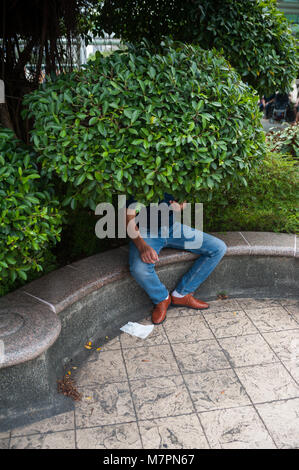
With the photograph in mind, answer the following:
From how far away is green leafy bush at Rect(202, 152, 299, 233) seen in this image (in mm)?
4289

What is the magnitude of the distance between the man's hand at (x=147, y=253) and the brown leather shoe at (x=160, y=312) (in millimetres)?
504

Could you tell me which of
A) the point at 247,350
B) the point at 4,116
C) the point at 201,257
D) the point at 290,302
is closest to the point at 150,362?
the point at 247,350

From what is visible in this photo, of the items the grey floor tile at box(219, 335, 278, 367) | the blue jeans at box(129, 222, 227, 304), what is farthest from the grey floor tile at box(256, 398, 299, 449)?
the blue jeans at box(129, 222, 227, 304)

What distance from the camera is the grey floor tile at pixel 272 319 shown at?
356 centimetres

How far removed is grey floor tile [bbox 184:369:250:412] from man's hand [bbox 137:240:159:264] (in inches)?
37.3

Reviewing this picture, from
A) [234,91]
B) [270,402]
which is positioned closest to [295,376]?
[270,402]

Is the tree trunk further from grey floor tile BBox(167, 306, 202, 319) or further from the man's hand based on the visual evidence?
grey floor tile BBox(167, 306, 202, 319)

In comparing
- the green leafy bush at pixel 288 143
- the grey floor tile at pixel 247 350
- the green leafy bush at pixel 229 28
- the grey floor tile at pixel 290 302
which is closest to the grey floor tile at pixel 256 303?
the grey floor tile at pixel 290 302

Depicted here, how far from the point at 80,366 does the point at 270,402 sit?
1420mm

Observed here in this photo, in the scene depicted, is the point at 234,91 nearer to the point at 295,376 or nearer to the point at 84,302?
the point at 84,302

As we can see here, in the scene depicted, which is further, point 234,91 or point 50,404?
point 234,91

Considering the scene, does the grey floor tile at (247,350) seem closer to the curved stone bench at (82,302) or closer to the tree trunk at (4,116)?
the curved stone bench at (82,302)

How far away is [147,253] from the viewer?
3.31 m
